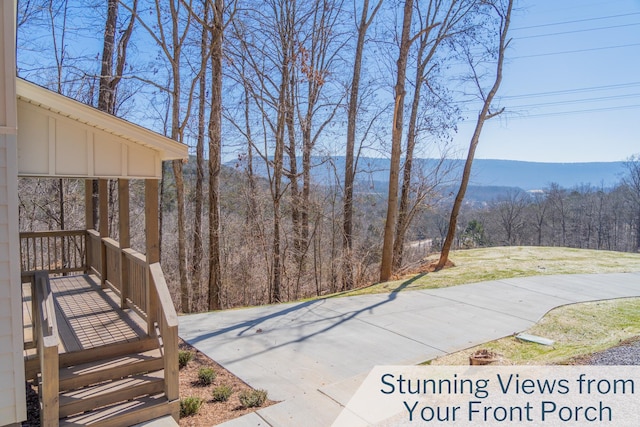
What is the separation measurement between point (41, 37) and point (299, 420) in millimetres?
12018

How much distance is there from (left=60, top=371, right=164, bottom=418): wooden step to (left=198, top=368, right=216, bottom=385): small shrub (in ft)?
1.24

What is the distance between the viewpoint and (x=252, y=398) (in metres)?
3.59

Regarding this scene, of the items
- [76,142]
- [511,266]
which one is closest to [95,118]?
[76,142]

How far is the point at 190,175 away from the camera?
13.4m

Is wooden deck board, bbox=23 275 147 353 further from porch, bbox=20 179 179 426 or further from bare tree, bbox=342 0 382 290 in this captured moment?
bare tree, bbox=342 0 382 290

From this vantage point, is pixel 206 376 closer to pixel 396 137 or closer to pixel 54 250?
pixel 54 250

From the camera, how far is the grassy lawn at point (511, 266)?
877 cm

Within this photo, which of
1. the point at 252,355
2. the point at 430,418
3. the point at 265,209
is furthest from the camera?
the point at 265,209

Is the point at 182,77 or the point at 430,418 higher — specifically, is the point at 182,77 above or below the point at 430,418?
above

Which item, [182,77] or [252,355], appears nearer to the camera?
[252,355]

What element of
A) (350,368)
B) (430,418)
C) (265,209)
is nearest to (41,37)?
(265,209)

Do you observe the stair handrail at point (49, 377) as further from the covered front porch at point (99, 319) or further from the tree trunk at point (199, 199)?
the tree trunk at point (199, 199)

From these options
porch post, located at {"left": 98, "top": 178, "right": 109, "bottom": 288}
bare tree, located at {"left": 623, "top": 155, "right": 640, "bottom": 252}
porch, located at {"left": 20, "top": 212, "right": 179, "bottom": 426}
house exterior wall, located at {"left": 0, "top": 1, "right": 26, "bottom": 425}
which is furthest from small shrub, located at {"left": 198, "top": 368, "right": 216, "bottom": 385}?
bare tree, located at {"left": 623, "top": 155, "right": 640, "bottom": 252}

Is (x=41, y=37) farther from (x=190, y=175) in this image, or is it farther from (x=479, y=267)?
(x=479, y=267)
